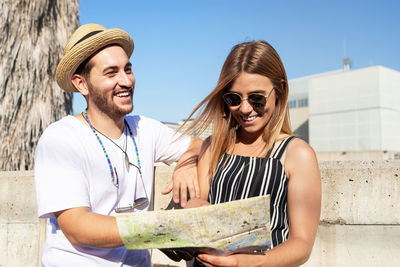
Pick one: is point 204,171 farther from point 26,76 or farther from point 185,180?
point 26,76

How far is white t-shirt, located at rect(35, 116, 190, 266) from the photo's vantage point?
1.82 metres

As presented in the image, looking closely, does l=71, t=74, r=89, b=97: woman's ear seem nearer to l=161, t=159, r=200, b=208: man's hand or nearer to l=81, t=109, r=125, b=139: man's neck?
l=81, t=109, r=125, b=139: man's neck

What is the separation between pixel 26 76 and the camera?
6250mm

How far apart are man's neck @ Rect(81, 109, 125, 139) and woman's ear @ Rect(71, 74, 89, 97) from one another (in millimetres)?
124

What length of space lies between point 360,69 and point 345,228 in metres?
53.0

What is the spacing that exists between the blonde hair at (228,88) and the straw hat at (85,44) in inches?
26.1

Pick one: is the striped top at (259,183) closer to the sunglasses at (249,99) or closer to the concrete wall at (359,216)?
the sunglasses at (249,99)

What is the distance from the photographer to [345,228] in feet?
7.85

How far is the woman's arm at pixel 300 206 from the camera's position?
162 centimetres

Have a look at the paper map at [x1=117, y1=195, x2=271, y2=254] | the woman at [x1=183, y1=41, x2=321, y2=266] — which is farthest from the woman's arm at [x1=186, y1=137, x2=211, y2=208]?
the paper map at [x1=117, y1=195, x2=271, y2=254]

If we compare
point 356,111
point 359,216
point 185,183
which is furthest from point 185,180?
point 356,111

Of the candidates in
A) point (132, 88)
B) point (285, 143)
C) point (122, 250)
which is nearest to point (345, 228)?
point (285, 143)

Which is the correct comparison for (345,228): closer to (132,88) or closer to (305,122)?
(132,88)

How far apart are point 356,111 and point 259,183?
177 feet
